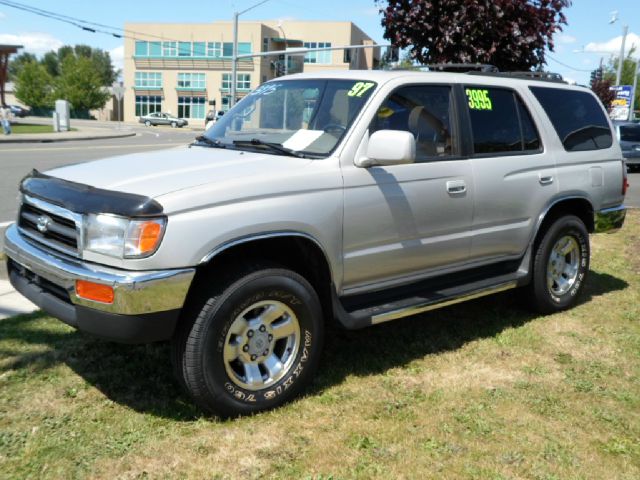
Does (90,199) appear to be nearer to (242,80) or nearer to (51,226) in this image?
(51,226)

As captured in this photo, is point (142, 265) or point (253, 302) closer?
point (142, 265)

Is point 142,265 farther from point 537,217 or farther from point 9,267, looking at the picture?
point 537,217

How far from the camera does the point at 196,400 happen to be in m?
3.49

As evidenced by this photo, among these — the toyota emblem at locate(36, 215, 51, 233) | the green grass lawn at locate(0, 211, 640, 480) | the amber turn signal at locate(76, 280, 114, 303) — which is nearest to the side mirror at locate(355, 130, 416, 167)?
the green grass lawn at locate(0, 211, 640, 480)

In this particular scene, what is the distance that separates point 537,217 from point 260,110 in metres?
2.37

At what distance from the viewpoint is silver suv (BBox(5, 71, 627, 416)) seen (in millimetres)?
3264

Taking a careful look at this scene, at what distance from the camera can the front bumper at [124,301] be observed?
10.3ft

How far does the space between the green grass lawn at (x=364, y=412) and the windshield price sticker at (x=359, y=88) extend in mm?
1803

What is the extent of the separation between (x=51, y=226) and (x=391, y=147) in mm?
1956

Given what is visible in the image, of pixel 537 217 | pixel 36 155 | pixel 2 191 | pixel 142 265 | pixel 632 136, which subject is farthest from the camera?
pixel 632 136

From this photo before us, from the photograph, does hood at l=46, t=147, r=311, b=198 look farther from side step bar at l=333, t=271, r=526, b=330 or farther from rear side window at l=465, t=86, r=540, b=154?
rear side window at l=465, t=86, r=540, b=154

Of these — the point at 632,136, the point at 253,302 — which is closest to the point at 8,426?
the point at 253,302

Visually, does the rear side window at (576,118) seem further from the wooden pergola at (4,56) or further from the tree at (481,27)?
the wooden pergola at (4,56)

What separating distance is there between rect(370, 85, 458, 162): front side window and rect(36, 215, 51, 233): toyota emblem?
81.1 inches
